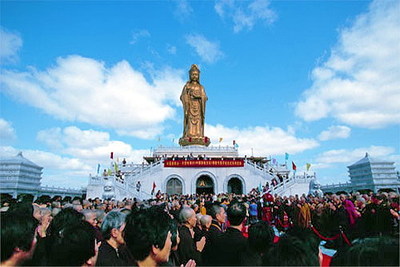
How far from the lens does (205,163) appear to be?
30016 millimetres

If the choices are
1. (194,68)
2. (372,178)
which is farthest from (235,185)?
(194,68)

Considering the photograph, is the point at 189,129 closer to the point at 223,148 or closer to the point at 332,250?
the point at 223,148

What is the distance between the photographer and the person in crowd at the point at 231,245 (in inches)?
133

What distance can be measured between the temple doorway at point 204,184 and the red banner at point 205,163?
1.96 metres

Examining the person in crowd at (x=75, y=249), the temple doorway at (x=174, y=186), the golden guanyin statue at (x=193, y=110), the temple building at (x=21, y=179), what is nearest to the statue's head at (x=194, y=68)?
the golden guanyin statue at (x=193, y=110)

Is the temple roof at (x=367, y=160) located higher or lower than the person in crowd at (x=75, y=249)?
higher

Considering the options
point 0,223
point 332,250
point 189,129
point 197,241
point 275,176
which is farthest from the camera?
point 189,129

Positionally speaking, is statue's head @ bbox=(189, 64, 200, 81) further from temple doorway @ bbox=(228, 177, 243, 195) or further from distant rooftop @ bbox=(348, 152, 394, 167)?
distant rooftop @ bbox=(348, 152, 394, 167)

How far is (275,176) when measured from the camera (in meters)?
29.4

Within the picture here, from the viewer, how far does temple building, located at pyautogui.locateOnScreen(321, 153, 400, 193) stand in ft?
110

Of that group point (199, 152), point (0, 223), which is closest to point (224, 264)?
point (0, 223)

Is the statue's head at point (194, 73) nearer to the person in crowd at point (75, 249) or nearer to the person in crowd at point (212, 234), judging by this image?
the person in crowd at point (212, 234)

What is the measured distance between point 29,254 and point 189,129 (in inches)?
1443

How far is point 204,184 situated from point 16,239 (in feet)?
94.8
